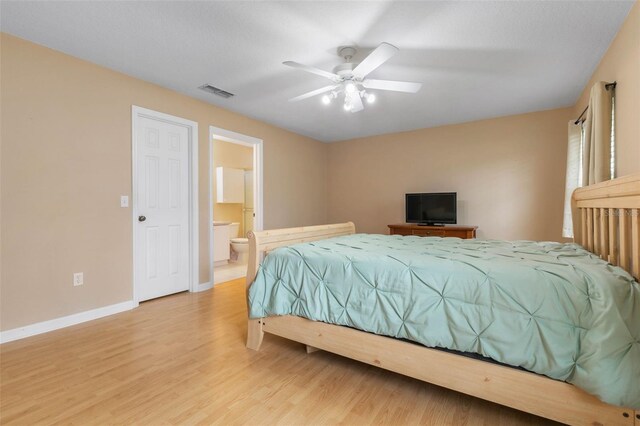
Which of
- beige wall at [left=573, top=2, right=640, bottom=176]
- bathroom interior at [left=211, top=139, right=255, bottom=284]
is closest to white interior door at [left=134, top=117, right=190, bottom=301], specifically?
bathroom interior at [left=211, top=139, right=255, bottom=284]

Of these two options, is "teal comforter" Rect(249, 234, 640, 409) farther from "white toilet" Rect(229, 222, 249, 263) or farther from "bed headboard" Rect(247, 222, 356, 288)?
"white toilet" Rect(229, 222, 249, 263)

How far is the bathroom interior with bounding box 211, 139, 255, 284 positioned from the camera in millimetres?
5430

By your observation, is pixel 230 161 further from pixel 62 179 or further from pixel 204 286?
pixel 62 179

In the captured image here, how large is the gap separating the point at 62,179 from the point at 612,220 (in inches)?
162

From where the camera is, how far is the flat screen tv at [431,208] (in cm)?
463

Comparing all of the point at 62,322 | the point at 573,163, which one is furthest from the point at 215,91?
the point at 573,163

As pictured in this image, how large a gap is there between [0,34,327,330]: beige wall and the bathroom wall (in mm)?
2688

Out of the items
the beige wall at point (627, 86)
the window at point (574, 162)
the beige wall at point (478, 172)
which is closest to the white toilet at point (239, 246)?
the beige wall at point (478, 172)

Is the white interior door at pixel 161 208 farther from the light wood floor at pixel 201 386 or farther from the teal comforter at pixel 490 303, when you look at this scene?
the teal comforter at pixel 490 303

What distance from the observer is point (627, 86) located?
2.18 meters

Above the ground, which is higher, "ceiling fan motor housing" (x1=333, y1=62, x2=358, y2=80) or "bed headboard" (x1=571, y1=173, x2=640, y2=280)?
"ceiling fan motor housing" (x1=333, y1=62, x2=358, y2=80)

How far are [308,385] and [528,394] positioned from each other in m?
1.13

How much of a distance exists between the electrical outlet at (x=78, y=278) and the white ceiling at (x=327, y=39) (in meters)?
2.01

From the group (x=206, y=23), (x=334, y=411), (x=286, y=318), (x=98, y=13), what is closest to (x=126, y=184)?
(x=98, y=13)
